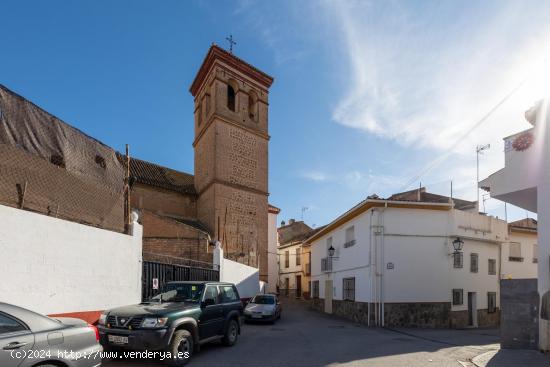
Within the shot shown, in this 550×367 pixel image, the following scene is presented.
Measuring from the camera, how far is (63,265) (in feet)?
27.4

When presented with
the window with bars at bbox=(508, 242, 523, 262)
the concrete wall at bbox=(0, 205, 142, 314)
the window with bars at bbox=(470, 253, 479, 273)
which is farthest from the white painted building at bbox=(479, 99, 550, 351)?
the window with bars at bbox=(508, 242, 523, 262)

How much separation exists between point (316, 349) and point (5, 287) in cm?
699

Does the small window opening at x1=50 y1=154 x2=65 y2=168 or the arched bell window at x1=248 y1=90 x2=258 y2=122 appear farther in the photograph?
the arched bell window at x1=248 y1=90 x2=258 y2=122

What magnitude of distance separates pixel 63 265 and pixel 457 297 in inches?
668

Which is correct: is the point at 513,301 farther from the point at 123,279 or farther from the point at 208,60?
the point at 208,60

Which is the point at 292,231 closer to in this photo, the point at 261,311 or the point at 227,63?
the point at 227,63

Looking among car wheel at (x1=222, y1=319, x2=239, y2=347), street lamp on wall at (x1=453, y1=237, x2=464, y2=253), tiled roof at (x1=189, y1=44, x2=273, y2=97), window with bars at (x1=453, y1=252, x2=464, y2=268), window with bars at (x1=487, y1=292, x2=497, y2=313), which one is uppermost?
tiled roof at (x1=189, y1=44, x2=273, y2=97)

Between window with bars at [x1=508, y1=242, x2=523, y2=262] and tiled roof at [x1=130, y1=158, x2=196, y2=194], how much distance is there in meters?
20.5

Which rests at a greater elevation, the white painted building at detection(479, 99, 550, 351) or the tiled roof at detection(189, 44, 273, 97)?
the tiled roof at detection(189, 44, 273, 97)

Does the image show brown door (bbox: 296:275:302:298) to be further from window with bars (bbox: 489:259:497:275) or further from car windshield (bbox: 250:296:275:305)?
car windshield (bbox: 250:296:275:305)

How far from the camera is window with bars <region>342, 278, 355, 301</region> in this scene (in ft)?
67.6

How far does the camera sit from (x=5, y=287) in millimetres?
6930

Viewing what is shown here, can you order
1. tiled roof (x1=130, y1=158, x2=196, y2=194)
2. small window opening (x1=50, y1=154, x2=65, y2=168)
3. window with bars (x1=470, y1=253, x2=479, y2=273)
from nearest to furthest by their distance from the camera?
small window opening (x1=50, y1=154, x2=65, y2=168) < window with bars (x1=470, y1=253, x2=479, y2=273) < tiled roof (x1=130, y1=158, x2=196, y2=194)

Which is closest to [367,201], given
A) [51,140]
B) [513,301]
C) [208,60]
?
[513,301]
